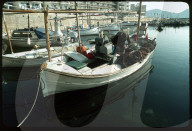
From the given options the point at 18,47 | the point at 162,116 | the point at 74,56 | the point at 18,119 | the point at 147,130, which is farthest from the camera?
the point at 18,47

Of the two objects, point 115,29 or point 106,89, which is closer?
point 106,89

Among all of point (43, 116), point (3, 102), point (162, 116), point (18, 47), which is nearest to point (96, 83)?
point (43, 116)

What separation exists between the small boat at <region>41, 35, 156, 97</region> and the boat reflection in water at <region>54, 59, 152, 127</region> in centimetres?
102

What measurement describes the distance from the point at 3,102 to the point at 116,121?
8251 millimetres

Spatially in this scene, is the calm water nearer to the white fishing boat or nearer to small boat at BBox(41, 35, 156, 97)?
small boat at BBox(41, 35, 156, 97)

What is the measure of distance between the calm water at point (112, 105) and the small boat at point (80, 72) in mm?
1176

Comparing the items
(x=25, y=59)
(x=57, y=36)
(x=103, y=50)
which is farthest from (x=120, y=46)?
(x=57, y=36)

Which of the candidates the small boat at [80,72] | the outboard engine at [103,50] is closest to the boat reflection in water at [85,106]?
the small boat at [80,72]

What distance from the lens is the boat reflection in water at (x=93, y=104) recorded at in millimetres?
7902

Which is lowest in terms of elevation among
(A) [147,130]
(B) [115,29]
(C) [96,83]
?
(A) [147,130]

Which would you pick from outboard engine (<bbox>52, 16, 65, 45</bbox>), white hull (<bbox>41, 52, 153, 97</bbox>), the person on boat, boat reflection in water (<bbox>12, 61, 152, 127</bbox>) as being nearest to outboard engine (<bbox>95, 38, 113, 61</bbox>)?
the person on boat

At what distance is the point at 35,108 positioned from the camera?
8.63 m

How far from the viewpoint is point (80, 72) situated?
30.8ft

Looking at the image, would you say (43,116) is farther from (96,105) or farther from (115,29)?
(115,29)
